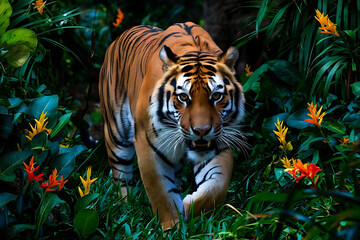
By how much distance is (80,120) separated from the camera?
4.42 meters

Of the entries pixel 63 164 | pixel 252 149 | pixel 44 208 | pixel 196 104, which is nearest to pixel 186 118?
pixel 196 104

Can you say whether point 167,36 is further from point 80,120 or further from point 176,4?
point 176,4

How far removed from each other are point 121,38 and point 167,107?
4.67 feet

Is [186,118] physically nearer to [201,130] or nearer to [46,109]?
[201,130]

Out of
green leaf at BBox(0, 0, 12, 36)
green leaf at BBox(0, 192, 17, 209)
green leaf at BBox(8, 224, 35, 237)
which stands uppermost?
green leaf at BBox(0, 0, 12, 36)

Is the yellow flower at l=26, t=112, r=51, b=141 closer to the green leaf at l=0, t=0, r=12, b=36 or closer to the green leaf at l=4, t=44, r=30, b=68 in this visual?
the green leaf at l=4, t=44, r=30, b=68

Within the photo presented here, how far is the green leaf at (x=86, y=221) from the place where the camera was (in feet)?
8.36

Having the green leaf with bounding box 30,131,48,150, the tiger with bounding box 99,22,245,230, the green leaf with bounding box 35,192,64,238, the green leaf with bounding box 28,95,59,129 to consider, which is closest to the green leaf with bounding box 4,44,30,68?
the green leaf with bounding box 28,95,59,129

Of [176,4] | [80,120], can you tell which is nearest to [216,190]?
[80,120]

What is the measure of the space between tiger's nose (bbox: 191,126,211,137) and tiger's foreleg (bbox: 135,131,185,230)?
429 mm

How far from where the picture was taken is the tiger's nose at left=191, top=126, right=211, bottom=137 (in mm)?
2945

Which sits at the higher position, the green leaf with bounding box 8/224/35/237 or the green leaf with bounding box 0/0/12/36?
the green leaf with bounding box 0/0/12/36

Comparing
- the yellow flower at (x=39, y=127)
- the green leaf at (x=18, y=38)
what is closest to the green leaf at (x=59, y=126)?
the yellow flower at (x=39, y=127)

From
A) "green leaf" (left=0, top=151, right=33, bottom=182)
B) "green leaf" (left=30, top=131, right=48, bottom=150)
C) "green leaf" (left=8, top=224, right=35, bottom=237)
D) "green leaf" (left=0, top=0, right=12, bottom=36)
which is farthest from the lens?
"green leaf" (left=0, top=0, right=12, bottom=36)
